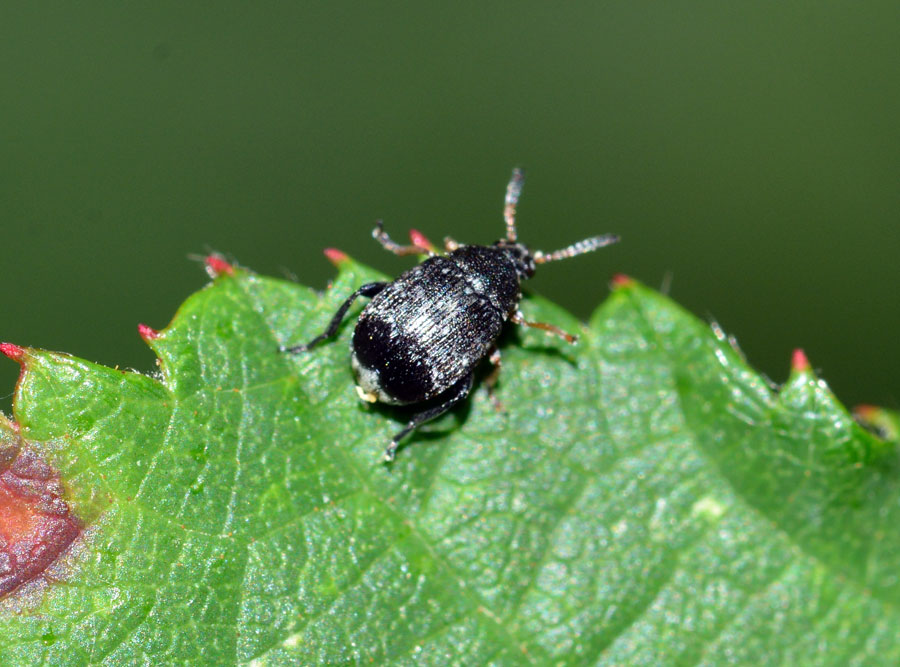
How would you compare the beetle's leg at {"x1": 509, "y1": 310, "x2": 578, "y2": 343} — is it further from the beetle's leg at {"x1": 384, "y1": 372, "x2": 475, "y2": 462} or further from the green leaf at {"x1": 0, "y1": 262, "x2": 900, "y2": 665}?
the beetle's leg at {"x1": 384, "y1": 372, "x2": 475, "y2": 462}

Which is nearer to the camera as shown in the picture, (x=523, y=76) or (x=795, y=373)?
(x=795, y=373)

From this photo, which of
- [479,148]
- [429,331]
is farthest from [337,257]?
[479,148]

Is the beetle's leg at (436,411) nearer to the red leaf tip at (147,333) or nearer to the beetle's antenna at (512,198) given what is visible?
the red leaf tip at (147,333)

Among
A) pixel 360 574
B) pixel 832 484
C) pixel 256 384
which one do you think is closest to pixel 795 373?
pixel 832 484

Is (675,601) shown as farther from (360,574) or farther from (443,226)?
(443,226)

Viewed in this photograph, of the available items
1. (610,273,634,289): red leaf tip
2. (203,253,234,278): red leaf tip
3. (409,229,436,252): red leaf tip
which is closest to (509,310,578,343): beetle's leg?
(610,273,634,289): red leaf tip

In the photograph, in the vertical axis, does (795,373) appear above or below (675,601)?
above

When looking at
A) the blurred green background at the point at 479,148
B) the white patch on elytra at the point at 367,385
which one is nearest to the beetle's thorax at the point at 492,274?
the white patch on elytra at the point at 367,385
